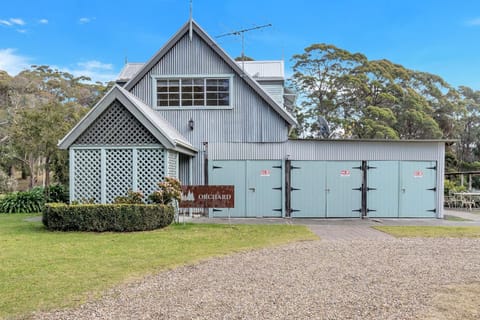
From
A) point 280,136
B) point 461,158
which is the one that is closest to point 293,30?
point 280,136

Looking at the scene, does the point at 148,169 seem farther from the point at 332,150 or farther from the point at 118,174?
the point at 332,150

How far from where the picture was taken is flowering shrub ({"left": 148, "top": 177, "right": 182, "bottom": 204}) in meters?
10.3

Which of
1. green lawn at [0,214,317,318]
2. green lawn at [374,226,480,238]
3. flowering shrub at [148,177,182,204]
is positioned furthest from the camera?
flowering shrub at [148,177,182,204]

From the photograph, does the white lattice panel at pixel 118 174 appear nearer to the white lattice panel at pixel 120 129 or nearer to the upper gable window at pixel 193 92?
the white lattice panel at pixel 120 129

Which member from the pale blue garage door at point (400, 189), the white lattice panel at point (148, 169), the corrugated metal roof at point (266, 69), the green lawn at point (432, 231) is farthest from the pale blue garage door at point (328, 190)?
the corrugated metal roof at point (266, 69)

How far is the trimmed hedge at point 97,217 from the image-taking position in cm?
950

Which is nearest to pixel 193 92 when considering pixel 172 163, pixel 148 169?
pixel 172 163

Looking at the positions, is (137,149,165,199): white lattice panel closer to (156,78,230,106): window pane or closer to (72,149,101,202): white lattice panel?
(72,149,101,202): white lattice panel

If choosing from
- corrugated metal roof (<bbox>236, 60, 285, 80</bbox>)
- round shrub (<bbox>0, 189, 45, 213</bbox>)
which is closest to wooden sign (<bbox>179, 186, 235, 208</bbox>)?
corrugated metal roof (<bbox>236, 60, 285, 80</bbox>)

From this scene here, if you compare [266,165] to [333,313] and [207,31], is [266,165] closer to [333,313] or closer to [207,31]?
[207,31]

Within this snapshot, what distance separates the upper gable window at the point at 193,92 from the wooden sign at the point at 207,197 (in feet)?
12.5

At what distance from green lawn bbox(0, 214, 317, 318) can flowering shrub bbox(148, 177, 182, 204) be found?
881mm

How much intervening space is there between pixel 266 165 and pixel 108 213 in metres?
5.92

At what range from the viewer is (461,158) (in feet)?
130
